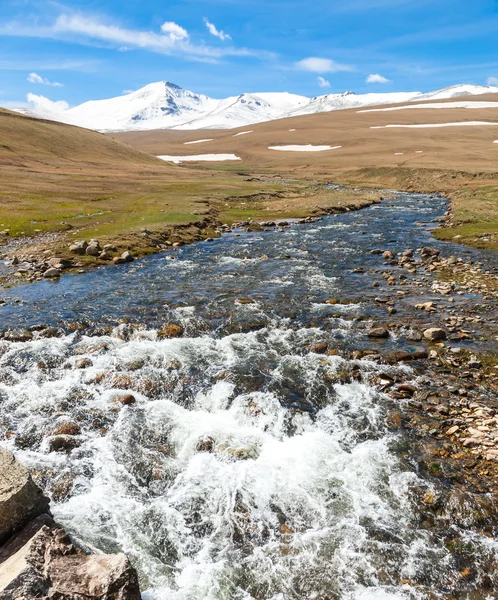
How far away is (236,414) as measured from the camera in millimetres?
13859

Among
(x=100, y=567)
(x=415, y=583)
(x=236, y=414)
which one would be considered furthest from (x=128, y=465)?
(x=415, y=583)

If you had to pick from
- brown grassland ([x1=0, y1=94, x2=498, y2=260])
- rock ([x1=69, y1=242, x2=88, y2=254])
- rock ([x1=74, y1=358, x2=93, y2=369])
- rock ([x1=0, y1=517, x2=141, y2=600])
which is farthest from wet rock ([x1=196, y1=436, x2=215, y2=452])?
brown grassland ([x1=0, y1=94, x2=498, y2=260])

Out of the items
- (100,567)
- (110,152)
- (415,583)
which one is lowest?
(415,583)

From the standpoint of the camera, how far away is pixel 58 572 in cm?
618

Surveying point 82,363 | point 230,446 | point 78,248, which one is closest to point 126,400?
point 82,363

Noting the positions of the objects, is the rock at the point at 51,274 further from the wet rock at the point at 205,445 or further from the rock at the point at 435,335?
the rock at the point at 435,335

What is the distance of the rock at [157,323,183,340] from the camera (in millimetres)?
19344

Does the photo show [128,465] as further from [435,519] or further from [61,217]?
[61,217]

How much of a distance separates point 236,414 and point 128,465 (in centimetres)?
393

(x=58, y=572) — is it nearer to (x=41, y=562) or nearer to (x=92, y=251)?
(x=41, y=562)

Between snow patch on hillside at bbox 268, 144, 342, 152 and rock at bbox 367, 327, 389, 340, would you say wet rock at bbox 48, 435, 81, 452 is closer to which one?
rock at bbox 367, 327, 389, 340

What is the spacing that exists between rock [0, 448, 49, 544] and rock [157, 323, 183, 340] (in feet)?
38.7

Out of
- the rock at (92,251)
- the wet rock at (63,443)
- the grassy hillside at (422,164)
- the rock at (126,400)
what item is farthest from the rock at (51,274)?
the grassy hillside at (422,164)

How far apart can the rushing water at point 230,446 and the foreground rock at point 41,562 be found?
95.4 inches
